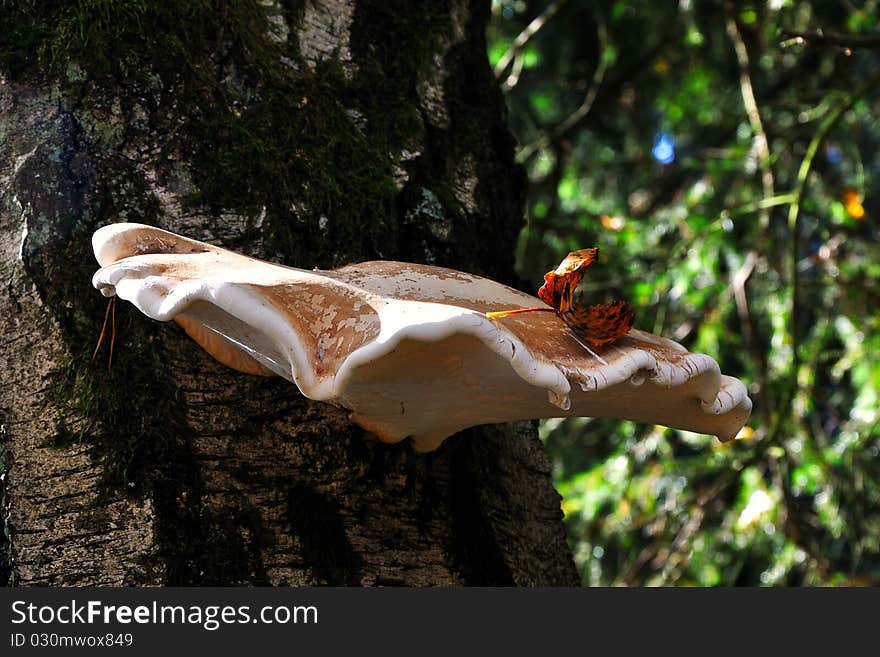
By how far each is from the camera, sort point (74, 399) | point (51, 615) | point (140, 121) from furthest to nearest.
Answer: point (140, 121)
point (74, 399)
point (51, 615)

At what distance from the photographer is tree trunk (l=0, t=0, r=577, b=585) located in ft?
4.67

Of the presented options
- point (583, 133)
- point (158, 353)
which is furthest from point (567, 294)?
point (583, 133)

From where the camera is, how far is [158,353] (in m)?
1.46

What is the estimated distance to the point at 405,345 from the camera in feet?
3.52

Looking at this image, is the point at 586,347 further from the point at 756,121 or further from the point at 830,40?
the point at 756,121

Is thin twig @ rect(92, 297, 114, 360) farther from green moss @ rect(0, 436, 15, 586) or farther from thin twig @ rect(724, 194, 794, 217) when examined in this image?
thin twig @ rect(724, 194, 794, 217)

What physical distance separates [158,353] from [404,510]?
462 millimetres

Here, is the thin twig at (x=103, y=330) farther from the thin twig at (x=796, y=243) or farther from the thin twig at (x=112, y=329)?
the thin twig at (x=796, y=243)

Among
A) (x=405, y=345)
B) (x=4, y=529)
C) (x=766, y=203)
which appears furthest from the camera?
(x=766, y=203)

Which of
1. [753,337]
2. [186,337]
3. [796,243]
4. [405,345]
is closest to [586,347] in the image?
[405,345]

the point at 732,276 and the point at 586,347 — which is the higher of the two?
the point at 732,276

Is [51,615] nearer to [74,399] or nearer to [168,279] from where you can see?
[74,399]

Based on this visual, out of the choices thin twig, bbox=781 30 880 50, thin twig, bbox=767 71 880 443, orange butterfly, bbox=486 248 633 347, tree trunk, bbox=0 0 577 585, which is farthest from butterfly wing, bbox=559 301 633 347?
thin twig, bbox=767 71 880 443

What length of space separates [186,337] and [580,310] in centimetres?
60
